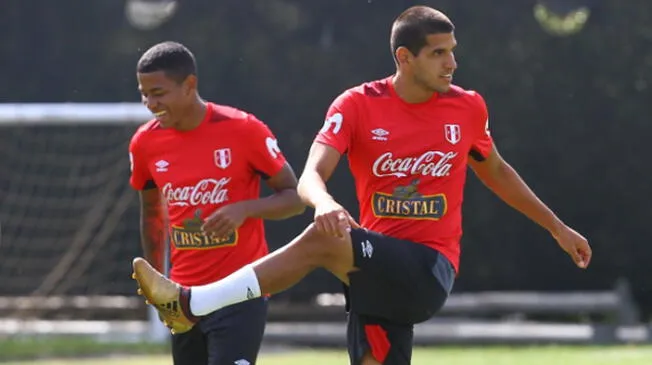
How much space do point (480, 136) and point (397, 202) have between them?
1.77 ft

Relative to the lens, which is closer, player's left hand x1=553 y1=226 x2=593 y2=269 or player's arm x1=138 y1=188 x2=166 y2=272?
player's left hand x1=553 y1=226 x2=593 y2=269

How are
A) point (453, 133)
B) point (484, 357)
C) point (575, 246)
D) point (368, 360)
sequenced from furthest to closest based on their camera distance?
point (484, 357) < point (575, 246) < point (453, 133) < point (368, 360)

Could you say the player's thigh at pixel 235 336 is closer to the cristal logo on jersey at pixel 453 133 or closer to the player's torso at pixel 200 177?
the player's torso at pixel 200 177

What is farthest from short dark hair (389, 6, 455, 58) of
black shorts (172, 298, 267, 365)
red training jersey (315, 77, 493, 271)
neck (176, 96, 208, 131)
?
black shorts (172, 298, 267, 365)

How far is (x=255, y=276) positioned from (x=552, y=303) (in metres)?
9.33

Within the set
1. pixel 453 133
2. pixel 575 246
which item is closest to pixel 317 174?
pixel 453 133

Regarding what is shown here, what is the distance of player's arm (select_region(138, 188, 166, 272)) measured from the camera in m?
6.60

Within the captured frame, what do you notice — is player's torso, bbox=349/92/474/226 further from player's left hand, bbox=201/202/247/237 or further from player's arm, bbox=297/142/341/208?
player's left hand, bbox=201/202/247/237

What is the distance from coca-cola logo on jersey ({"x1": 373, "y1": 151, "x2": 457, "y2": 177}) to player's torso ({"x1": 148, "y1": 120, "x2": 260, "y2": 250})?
84 cm

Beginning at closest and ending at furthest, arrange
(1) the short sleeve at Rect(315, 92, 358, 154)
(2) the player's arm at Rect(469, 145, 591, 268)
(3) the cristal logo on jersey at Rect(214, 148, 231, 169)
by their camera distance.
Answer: (1) the short sleeve at Rect(315, 92, 358, 154)
(2) the player's arm at Rect(469, 145, 591, 268)
(3) the cristal logo on jersey at Rect(214, 148, 231, 169)

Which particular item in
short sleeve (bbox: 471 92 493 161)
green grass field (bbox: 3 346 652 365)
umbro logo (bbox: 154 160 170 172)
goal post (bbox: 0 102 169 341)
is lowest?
green grass field (bbox: 3 346 652 365)

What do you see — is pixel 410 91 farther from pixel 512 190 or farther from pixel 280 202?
pixel 280 202

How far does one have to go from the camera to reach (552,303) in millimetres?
14211

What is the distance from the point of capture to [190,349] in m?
6.16
